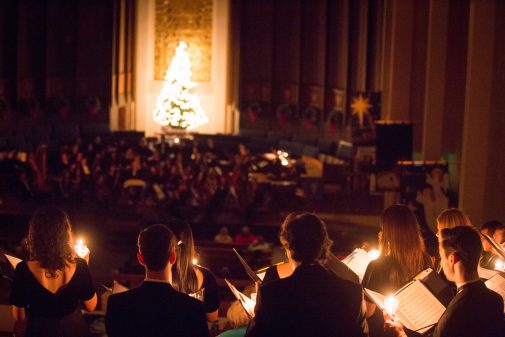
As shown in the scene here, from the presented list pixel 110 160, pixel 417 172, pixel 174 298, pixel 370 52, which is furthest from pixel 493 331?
pixel 370 52

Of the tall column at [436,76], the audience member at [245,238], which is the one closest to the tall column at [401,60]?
the tall column at [436,76]

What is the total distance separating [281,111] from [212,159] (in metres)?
6.00

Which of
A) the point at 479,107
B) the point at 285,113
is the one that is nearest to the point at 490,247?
the point at 479,107

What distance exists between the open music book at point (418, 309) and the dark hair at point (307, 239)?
67 centimetres

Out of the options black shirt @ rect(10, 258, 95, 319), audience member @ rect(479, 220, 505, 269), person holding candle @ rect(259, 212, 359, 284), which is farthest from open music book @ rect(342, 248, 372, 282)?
black shirt @ rect(10, 258, 95, 319)

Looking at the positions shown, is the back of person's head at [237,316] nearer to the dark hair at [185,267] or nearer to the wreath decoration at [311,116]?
the dark hair at [185,267]

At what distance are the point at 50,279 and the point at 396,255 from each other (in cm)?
172

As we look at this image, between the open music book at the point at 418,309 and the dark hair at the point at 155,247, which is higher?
the dark hair at the point at 155,247

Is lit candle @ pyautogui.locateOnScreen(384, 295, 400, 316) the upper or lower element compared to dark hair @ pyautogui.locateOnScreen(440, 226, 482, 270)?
lower

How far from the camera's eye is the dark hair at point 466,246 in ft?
10.4

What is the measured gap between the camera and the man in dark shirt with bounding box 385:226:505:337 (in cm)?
309

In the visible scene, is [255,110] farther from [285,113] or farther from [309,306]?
[309,306]

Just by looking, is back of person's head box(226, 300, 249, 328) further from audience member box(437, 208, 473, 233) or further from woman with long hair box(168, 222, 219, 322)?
audience member box(437, 208, 473, 233)

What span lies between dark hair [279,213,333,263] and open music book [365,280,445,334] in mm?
671
